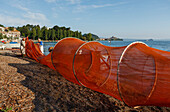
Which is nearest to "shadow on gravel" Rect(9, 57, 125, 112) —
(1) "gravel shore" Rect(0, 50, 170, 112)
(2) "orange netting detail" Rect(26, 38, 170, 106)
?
(1) "gravel shore" Rect(0, 50, 170, 112)

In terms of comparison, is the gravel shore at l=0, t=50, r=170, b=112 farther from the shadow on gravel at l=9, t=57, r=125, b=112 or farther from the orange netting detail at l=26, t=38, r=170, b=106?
the orange netting detail at l=26, t=38, r=170, b=106

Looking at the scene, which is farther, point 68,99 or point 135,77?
point 68,99

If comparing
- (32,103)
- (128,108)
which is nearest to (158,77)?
(128,108)

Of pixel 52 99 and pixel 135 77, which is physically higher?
pixel 135 77

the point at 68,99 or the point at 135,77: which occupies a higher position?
the point at 135,77

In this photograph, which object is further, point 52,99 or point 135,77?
point 52,99

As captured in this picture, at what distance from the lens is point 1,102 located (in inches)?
131

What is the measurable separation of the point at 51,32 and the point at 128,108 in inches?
4243

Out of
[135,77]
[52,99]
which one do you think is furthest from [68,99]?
[135,77]

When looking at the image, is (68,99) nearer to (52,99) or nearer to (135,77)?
(52,99)

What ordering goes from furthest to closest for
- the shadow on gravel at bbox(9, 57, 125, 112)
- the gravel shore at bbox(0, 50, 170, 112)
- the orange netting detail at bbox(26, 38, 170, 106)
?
the shadow on gravel at bbox(9, 57, 125, 112)
the gravel shore at bbox(0, 50, 170, 112)
the orange netting detail at bbox(26, 38, 170, 106)

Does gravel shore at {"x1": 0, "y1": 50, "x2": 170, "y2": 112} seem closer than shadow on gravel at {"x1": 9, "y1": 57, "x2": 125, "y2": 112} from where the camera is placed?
Yes

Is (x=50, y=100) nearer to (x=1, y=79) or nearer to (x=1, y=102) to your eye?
(x=1, y=102)

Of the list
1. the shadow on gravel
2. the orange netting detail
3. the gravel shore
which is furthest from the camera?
the shadow on gravel
